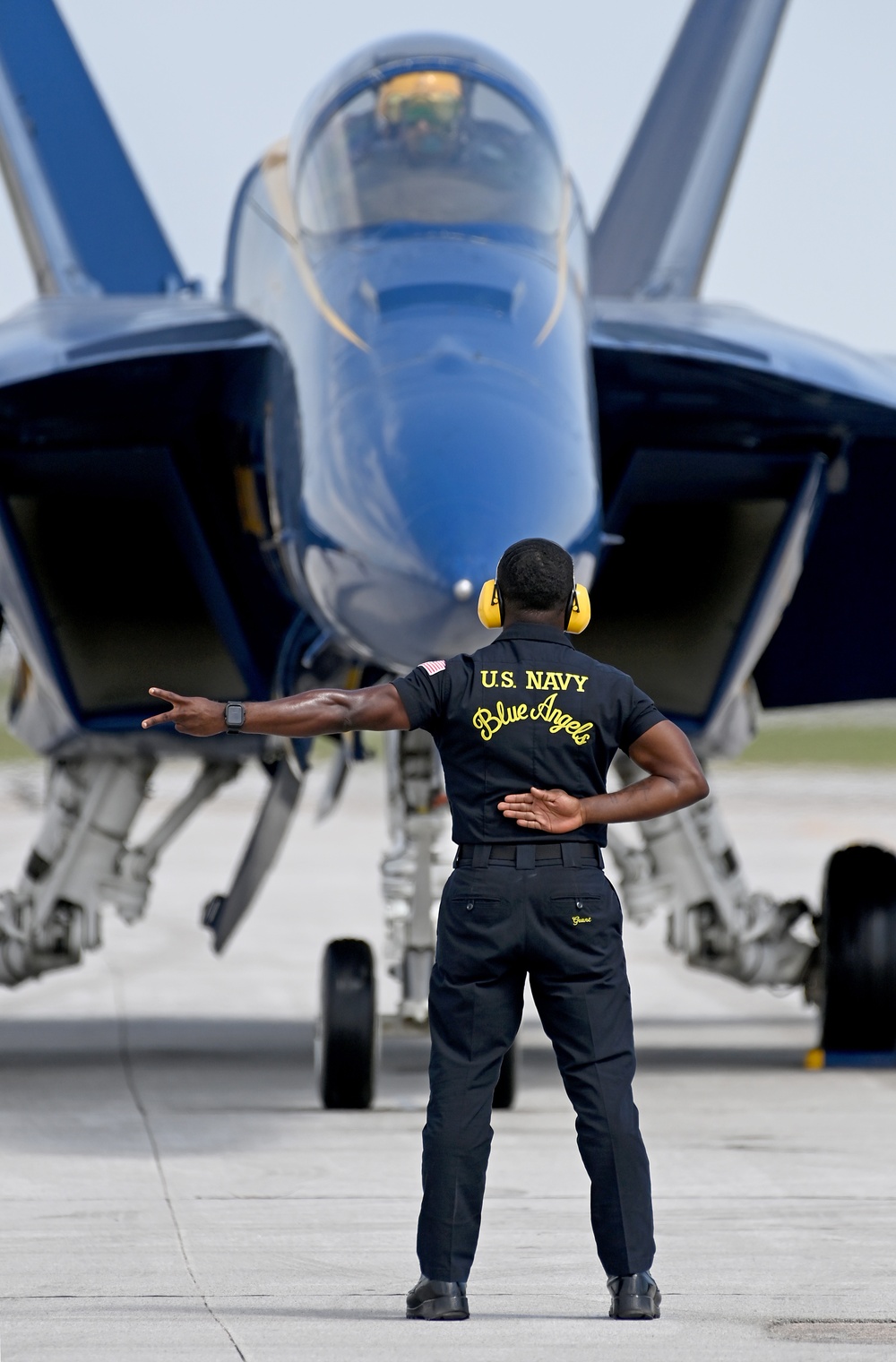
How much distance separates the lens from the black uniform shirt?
4.02 meters

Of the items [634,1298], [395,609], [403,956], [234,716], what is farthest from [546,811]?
[403,956]

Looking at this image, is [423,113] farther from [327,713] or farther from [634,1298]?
[634,1298]

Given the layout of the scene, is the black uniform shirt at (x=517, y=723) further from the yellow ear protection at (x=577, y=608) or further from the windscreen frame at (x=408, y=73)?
the windscreen frame at (x=408, y=73)

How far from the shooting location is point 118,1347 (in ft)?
12.3

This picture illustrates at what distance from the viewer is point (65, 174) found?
35.8ft

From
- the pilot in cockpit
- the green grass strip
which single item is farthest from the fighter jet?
the green grass strip

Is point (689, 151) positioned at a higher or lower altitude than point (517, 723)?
lower

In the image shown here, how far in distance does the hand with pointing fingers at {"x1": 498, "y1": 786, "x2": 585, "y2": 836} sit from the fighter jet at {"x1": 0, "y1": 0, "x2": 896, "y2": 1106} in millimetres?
1788

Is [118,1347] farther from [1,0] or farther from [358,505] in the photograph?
[1,0]

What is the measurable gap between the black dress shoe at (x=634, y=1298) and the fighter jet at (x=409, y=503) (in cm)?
221

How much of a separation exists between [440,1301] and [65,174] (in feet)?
26.9

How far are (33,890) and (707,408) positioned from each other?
12.4 feet

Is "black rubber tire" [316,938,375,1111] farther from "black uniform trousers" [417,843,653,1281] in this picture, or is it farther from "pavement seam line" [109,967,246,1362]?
"black uniform trousers" [417,843,653,1281]

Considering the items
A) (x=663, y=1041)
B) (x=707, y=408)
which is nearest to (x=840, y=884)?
(x=663, y=1041)
